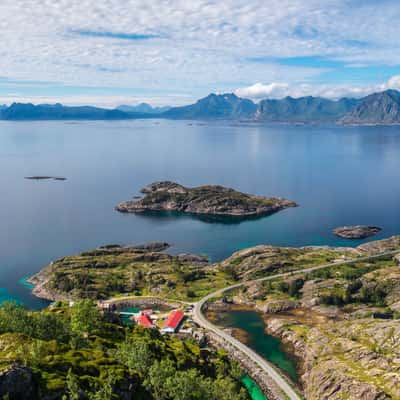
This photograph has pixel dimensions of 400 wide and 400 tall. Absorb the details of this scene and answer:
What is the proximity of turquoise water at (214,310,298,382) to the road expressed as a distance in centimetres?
422

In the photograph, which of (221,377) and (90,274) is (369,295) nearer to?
(221,377)

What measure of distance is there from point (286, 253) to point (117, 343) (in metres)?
113

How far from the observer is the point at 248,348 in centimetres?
10850

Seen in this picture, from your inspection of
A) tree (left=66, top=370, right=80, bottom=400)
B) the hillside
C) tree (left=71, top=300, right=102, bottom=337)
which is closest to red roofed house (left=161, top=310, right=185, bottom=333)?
the hillside

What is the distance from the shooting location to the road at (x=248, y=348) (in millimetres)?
92438

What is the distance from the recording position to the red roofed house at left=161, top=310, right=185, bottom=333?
116 meters

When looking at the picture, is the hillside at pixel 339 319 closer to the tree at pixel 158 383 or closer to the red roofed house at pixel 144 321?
the red roofed house at pixel 144 321

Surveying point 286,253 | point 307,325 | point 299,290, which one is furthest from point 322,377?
point 286,253

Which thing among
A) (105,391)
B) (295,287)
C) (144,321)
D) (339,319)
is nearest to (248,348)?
(144,321)

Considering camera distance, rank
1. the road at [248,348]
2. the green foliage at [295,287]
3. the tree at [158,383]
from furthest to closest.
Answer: the green foliage at [295,287]
the road at [248,348]
the tree at [158,383]

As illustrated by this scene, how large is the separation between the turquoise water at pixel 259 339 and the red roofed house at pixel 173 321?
40.2 feet

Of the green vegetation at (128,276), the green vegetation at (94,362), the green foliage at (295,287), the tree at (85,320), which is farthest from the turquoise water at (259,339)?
the tree at (85,320)

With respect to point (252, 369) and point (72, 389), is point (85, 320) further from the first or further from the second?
point (252, 369)

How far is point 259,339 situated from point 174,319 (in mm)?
24717
